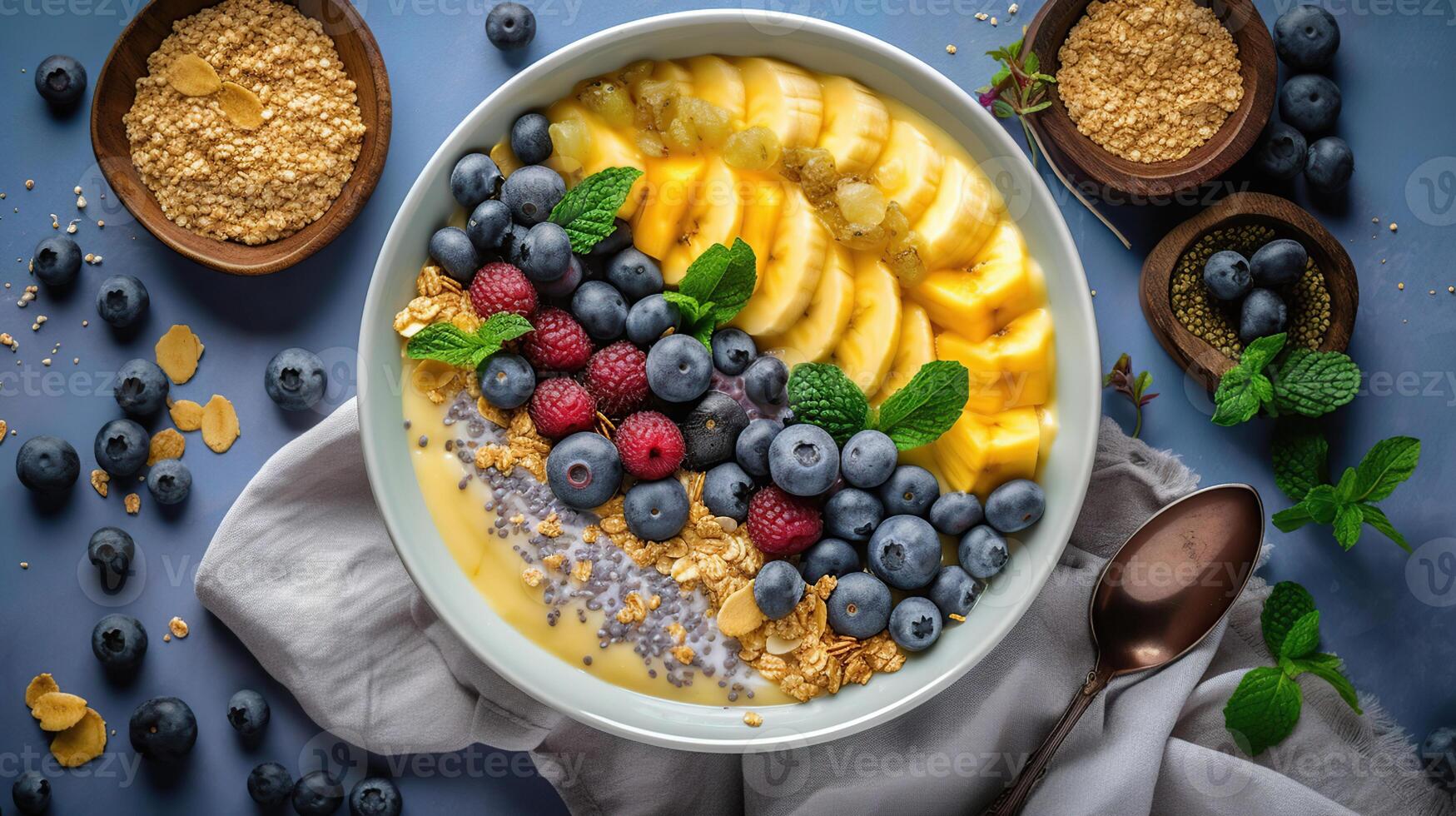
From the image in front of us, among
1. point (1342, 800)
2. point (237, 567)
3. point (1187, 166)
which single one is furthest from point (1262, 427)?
point (237, 567)

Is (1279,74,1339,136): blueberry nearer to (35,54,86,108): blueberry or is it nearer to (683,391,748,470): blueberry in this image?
(683,391,748,470): blueberry

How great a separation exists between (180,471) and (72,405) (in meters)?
0.28

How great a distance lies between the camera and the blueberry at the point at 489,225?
1608 millimetres

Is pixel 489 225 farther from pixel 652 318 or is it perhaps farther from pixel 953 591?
pixel 953 591

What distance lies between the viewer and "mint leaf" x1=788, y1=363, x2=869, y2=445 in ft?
5.12

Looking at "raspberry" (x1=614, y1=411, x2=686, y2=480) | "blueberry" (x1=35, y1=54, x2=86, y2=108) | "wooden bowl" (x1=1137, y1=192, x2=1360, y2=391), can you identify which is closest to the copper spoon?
"wooden bowl" (x1=1137, y1=192, x2=1360, y2=391)

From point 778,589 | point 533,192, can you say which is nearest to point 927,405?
point 778,589

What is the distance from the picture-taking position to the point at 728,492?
5.25 ft

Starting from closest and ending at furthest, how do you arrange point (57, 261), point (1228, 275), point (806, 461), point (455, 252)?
1. point (806, 461)
2. point (455, 252)
3. point (1228, 275)
4. point (57, 261)

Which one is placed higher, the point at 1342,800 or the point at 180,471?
the point at 180,471

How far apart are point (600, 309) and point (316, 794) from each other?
107cm

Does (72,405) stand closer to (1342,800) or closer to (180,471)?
(180,471)

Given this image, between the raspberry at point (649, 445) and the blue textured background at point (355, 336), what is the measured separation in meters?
0.66

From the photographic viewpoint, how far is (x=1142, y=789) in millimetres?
1695
